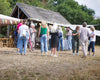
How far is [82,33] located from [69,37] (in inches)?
178

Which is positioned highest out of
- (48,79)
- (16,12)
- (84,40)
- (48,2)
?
(48,2)

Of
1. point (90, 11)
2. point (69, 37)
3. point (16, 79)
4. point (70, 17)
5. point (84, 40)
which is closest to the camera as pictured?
point (16, 79)

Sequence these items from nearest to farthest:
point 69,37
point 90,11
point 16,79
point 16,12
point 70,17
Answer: point 16,79, point 69,37, point 16,12, point 70,17, point 90,11

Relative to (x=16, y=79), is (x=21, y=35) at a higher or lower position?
higher

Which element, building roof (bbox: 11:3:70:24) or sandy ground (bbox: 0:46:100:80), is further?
building roof (bbox: 11:3:70:24)

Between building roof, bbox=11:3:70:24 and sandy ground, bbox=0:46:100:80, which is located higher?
building roof, bbox=11:3:70:24

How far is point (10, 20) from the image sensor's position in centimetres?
1239

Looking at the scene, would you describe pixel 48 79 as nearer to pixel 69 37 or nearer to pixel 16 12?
pixel 69 37

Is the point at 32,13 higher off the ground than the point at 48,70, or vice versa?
the point at 32,13

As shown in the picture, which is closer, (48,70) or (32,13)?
(48,70)

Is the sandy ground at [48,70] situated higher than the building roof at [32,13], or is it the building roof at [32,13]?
the building roof at [32,13]

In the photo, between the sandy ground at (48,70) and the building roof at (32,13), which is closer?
the sandy ground at (48,70)

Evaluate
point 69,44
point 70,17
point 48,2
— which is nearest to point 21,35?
point 69,44

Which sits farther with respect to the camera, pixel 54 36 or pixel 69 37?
pixel 69 37
